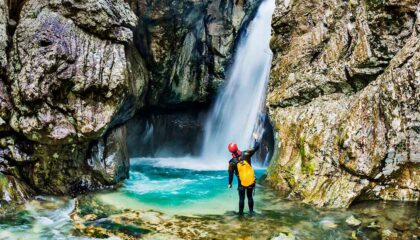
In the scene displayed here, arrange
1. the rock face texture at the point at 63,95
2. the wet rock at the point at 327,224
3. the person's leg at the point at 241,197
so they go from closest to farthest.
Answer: the wet rock at the point at 327,224, the person's leg at the point at 241,197, the rock face texture at the point at 63,95

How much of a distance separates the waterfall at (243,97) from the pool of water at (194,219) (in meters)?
8.08

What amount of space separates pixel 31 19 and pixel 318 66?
1162 cm

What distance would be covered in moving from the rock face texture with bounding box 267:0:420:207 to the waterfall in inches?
176

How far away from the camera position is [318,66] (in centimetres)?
1723

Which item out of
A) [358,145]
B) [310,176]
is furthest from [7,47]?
[358,145]

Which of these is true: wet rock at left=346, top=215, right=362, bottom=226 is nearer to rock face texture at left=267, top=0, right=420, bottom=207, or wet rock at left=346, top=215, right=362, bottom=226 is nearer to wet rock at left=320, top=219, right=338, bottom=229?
wet rock at left=320, top=219, right=338, bottom=229

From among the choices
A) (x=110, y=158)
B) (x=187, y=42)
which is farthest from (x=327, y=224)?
(x=187, y=42)

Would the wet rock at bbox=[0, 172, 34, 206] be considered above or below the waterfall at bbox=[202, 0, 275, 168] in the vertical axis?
below

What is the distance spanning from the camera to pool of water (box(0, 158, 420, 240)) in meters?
10.9

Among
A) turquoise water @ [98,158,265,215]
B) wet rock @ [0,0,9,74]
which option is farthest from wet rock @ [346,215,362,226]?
wet rock @ [0,0,9,74]

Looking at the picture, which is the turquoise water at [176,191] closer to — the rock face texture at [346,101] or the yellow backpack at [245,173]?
the yellow backpack at [245,173]

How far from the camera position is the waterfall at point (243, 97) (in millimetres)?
23641

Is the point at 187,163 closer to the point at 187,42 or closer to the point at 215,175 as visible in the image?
the point at 215,175

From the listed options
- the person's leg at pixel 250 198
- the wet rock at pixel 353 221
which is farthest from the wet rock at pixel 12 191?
the wet rock at pixel 353 221
